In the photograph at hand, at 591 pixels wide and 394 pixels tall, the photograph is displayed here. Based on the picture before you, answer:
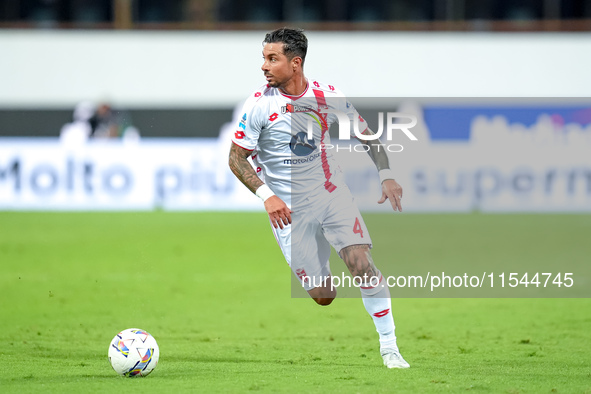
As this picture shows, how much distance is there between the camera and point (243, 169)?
6.56m

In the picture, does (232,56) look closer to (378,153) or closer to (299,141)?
(299,141)

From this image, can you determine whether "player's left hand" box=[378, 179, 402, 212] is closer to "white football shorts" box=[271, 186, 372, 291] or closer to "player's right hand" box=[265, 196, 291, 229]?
"white football shorts" box=[271, 186, 372, 291]

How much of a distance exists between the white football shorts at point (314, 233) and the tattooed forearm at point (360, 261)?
9.4 inches

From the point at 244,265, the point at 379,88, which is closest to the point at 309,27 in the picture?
the point at 379,88

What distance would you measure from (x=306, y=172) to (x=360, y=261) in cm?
88

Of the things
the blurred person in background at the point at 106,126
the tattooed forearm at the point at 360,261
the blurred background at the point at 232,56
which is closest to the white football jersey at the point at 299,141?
the tattooed forearm at the point at 360,261

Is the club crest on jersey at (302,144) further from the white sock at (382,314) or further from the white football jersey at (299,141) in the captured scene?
the white sock at (382,314)

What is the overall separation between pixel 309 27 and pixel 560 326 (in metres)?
17.0

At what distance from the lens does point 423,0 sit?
24.5 metres

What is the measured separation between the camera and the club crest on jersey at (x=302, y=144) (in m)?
6.84

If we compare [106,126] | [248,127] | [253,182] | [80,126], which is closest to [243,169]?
[253,182]

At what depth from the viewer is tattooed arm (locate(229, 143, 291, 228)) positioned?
246 inches

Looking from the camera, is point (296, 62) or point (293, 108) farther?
point (293, 108)

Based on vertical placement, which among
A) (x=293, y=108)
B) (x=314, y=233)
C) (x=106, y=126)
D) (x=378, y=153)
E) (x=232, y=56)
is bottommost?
(x=106, y=126)
